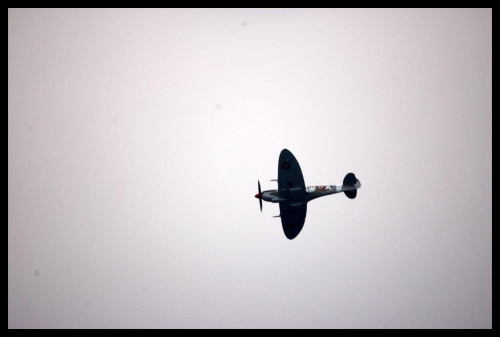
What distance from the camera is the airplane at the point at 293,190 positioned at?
20.1m

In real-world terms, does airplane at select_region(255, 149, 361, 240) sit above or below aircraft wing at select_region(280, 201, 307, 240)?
above

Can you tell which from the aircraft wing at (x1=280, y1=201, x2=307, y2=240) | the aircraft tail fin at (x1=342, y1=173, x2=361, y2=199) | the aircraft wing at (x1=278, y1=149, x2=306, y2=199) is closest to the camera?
the aircraft wing at (x1=278, y1=149, x2=306, y2=199)

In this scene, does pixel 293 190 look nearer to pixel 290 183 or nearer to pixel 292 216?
pixel 290 183

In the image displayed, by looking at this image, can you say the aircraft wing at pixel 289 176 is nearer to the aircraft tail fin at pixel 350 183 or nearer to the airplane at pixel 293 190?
the airplane at pixel 293 190

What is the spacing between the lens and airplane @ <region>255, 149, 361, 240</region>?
66.1 feet

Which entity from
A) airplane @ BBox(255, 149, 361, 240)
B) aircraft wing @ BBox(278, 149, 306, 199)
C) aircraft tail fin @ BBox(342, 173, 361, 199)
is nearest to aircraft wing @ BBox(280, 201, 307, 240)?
airplane @ BBox(255, 149, 361, 240)

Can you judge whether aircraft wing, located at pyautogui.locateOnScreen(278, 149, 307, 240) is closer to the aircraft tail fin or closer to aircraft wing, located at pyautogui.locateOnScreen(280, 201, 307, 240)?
aircraft wing, located at pyautogui.locateOnScreen(280, 201, 307, 240)

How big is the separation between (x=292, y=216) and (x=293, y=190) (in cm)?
228

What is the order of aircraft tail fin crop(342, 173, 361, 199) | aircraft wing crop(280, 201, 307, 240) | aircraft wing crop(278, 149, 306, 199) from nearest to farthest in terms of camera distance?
aircraft wing crop(278, 149, 306, 199) → aircraft wing crop(280, 201, 307, 240) → aircraft tail fin crop(342, 173, 361, 199)

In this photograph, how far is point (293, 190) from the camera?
66.4 feet

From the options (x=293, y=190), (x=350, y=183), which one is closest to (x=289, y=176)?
(x=293, y=190)
